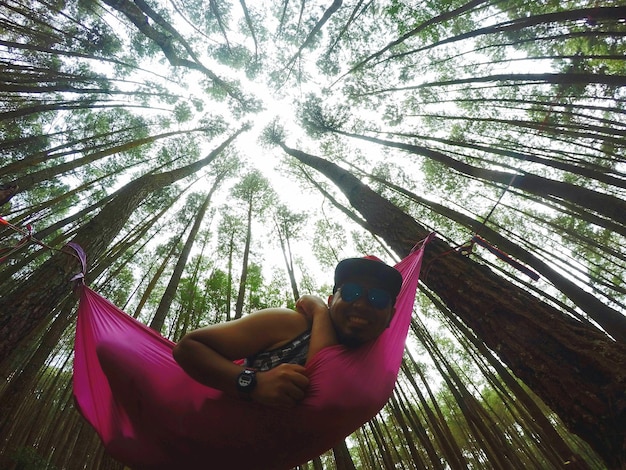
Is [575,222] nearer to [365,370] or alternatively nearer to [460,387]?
[460,387]

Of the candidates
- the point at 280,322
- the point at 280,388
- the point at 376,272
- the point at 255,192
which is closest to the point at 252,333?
the point at 280,322

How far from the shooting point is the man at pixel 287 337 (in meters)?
0.90

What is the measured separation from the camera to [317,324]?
1.17 metres

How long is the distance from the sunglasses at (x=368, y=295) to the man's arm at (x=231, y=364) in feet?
1.08

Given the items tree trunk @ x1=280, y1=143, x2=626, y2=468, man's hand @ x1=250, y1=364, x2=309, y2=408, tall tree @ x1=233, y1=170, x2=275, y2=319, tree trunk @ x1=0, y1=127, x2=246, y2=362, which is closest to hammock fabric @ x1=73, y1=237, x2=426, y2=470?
man's hand @ x1=250, y1=364, x2=309, y2=408

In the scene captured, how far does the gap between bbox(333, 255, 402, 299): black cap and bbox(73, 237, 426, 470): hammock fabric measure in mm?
207

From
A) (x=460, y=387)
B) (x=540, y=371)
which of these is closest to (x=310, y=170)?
(x=460, y=387)

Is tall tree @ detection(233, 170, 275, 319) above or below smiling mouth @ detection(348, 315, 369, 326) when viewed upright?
above

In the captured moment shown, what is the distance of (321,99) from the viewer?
23.4 ft

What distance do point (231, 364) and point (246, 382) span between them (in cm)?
7

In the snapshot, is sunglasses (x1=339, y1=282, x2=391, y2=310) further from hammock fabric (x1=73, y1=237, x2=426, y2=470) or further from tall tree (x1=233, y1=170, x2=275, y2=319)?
tall tree (x1=233, y1=170, x2=275, y2=319)

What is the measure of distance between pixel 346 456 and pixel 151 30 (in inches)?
290

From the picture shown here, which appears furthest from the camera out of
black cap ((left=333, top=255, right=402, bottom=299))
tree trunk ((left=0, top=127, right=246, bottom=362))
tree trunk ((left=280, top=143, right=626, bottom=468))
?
tree trunk ((left=0, top=127, right=246, bottom=362))

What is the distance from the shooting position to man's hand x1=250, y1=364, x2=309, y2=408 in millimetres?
879
